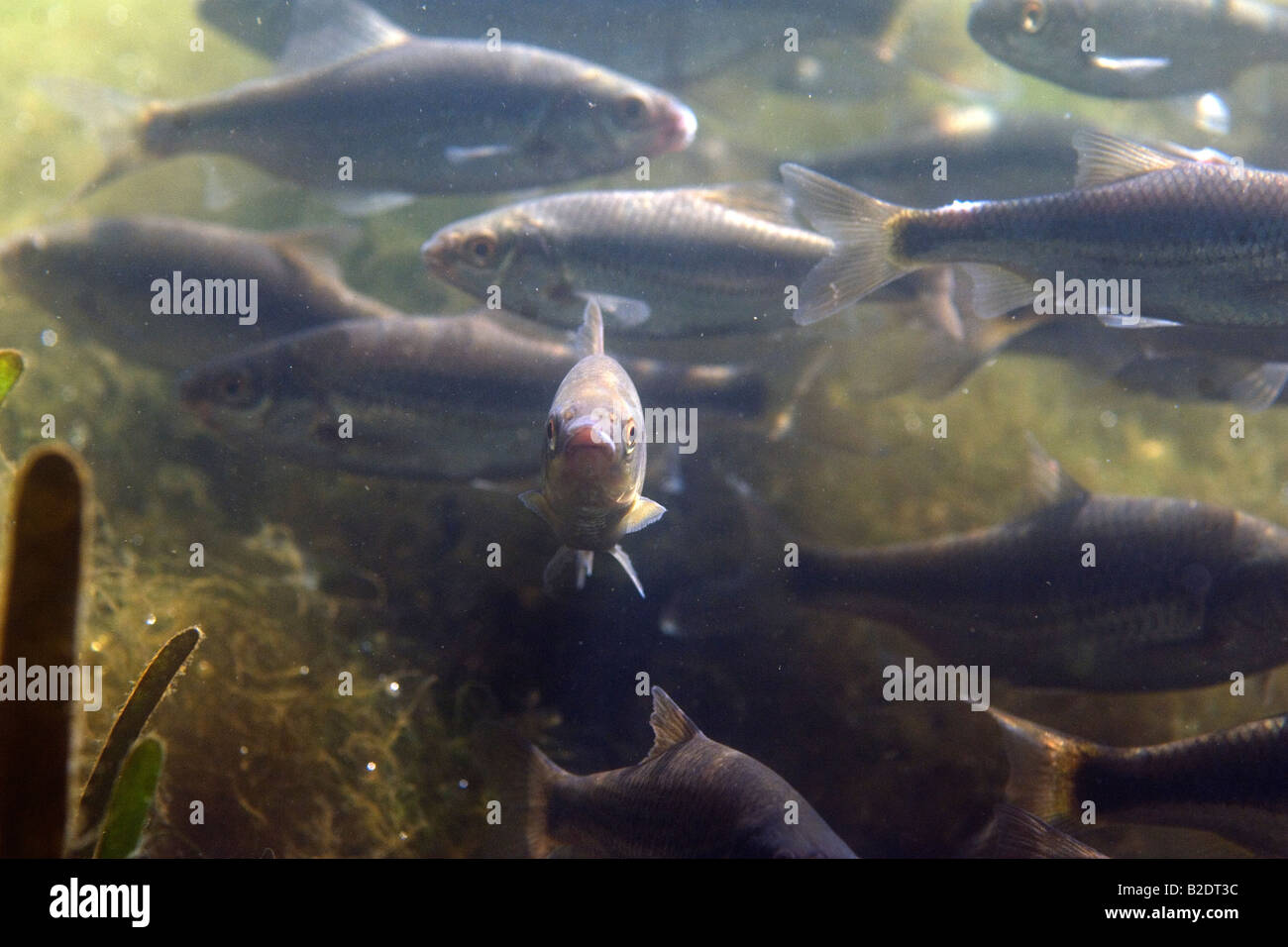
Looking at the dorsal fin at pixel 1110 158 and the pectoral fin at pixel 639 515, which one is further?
the dorsal fin at pixel 1110 158

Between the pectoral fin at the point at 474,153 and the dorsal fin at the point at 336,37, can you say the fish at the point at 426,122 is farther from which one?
the dorsal fin at the point at 336,37

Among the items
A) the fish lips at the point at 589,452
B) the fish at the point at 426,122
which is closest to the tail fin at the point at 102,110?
the fish at the point at 426,122

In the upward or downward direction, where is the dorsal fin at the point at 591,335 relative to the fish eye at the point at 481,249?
downward

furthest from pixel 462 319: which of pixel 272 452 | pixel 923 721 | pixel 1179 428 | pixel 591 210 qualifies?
pixel 1179 428

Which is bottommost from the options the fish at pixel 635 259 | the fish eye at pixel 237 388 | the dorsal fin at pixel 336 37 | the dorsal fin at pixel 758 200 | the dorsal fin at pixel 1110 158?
the fish eye at pixel 237 388

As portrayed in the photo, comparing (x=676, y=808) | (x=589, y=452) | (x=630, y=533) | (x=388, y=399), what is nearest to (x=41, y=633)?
(x=589, y=452)

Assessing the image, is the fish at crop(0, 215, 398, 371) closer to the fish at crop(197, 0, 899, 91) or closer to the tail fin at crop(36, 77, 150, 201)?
the tail fin at crop(36, 77, 150, 201)

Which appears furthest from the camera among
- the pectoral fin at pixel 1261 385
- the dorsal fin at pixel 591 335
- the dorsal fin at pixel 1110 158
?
the pectoral fin at pixel 1261 385
